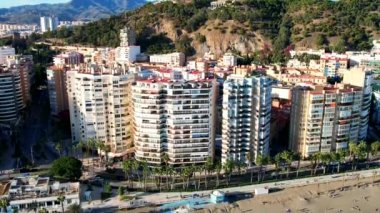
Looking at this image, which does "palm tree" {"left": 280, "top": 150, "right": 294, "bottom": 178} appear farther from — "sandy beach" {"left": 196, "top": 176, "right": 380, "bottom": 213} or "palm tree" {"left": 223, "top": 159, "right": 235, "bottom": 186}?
"palm tree" {"left": 223, "top": 159, "right": 235, "bottom": 186}

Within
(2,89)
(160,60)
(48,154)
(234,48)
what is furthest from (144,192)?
(234,48)

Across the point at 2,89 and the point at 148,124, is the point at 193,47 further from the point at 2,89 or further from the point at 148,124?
the point at 148,124

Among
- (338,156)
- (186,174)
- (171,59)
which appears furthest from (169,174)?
(171,59)

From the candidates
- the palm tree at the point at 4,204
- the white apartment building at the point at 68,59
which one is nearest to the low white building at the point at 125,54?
the white apartment building at the point at 68,59

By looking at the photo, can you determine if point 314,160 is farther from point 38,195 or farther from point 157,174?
point 38,195

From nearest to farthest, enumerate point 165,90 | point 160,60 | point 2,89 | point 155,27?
point 165,90, point 2,89, point 160,60, point 155,27
